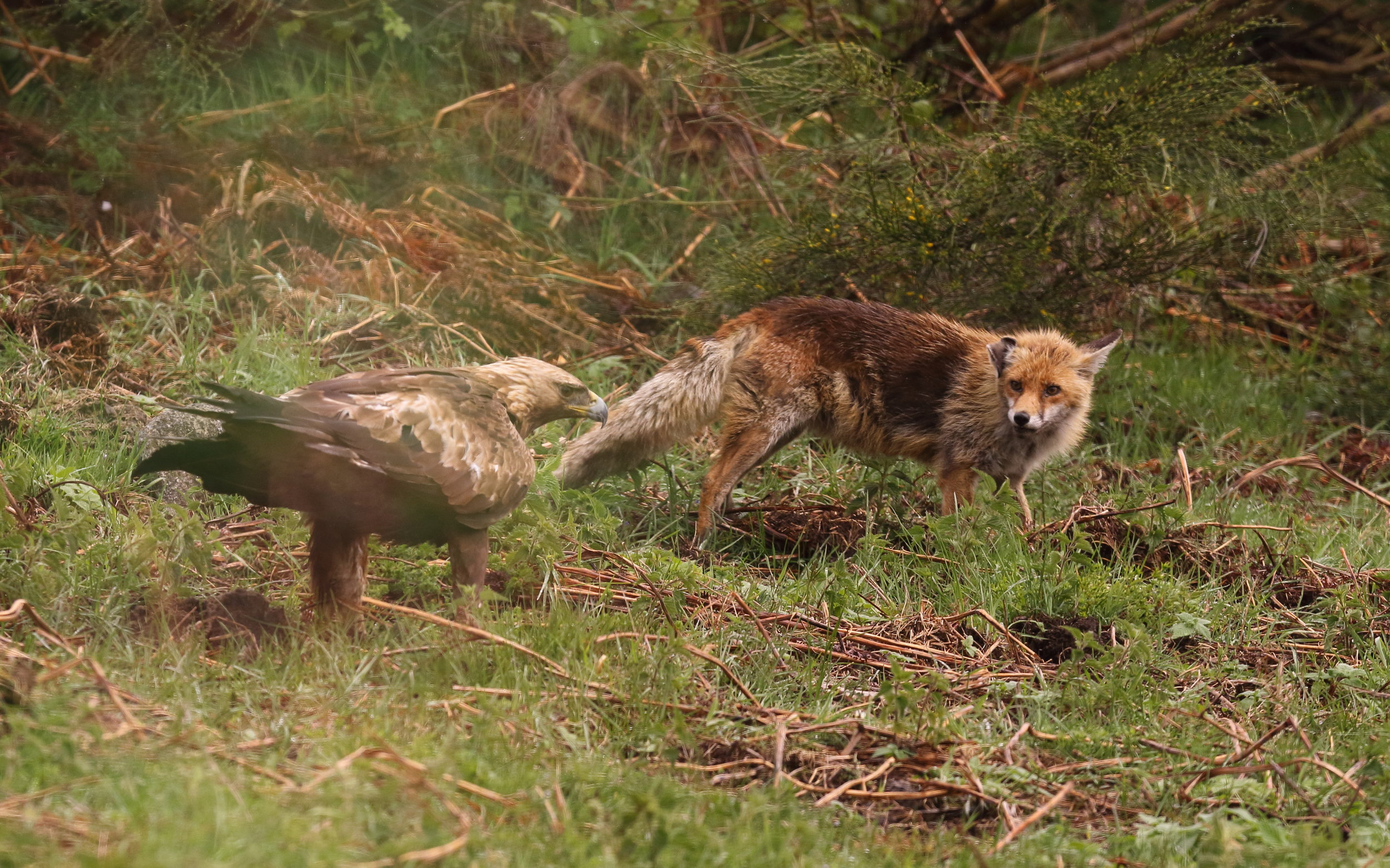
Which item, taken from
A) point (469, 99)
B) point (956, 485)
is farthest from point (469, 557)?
point (469, 99)

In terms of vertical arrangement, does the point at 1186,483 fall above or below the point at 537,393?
below

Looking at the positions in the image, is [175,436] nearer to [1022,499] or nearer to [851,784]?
[851,784]

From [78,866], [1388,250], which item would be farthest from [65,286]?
[1388,250]

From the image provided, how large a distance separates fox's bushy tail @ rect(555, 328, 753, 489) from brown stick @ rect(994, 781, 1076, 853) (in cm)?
291

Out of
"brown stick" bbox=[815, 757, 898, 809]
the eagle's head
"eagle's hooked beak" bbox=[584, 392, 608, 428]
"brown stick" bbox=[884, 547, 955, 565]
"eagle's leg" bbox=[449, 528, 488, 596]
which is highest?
the eagle's head

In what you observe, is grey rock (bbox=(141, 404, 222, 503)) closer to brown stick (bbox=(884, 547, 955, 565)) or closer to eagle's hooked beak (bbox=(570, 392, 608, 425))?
eagle's hooked beak (bbox=(570, 392, 608, 425))

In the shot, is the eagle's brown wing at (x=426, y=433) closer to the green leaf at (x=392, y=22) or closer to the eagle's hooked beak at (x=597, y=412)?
the eagle's hooked beak at (x=597, y=412)

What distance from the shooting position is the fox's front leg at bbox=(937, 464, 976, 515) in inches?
249

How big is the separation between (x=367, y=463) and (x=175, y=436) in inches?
97.2

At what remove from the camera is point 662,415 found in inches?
235

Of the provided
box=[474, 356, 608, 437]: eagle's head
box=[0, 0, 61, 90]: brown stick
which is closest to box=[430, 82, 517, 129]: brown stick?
box=[0, 0, 61, 90]: brown stick

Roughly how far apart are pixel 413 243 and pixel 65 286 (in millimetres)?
2180

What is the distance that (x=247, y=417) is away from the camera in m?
3.48

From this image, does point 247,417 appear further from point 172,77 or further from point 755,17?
point 755,17
